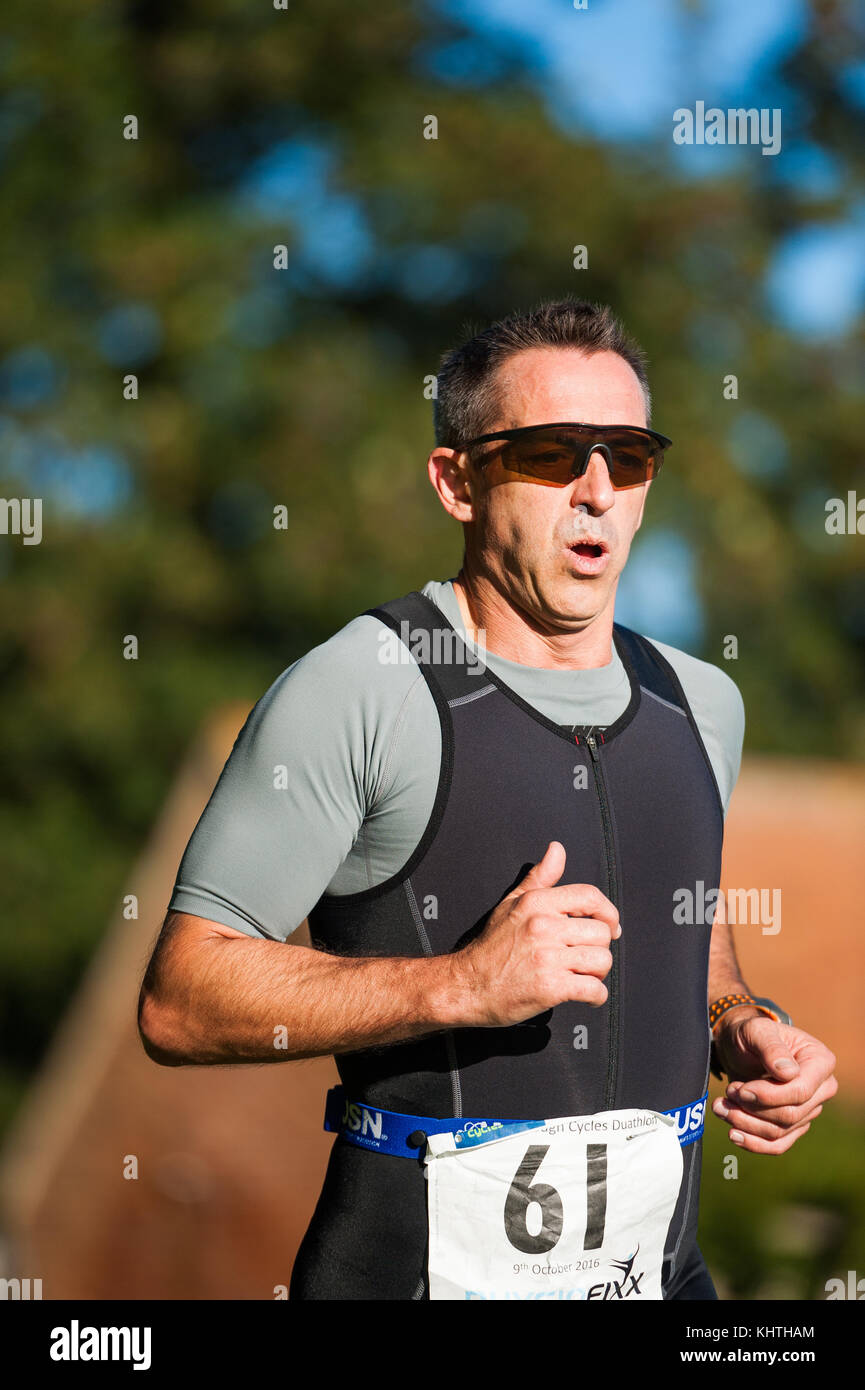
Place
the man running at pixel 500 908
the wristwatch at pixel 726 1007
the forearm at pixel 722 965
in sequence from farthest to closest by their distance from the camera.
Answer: the forearm at pixel 722 965 → the wristwatch at pixel 726 1007 → the man running at pixel 500 908

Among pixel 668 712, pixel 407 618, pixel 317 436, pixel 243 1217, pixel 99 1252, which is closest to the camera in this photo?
pixel 407 618

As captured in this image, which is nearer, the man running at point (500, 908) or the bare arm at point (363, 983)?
the bare arm at point (363, 983)

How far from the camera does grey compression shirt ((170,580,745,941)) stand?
2.36 meters

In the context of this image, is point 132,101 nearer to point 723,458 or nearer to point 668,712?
point 723,458

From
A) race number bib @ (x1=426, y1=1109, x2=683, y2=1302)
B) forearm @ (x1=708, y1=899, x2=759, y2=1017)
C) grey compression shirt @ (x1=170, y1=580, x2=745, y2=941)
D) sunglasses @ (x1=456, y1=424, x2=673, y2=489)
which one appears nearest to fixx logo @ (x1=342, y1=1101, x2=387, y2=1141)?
race number bib @ (x1=426, y1=1109, x2=683, y2=1302)

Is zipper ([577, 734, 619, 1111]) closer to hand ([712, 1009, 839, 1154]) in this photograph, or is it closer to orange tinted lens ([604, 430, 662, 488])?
hand ([712, 1009, 839, 1154])

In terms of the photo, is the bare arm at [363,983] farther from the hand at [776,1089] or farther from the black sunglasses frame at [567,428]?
the black sunglasses frame at [567,428]

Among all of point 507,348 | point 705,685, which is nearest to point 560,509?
point 507,348

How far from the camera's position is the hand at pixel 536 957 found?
2.16 metres

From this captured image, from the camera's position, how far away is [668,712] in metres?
2.76

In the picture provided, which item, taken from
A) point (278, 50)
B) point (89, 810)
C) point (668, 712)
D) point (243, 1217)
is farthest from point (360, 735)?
point (278, 50)

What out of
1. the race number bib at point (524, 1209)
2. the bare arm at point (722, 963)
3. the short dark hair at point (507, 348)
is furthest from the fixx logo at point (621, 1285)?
the short dark hair at point (507, 348)

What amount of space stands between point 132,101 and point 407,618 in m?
14.9

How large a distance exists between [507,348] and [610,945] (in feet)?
3.76
